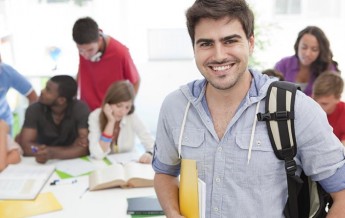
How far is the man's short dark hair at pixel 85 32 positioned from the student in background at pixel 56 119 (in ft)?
0.92

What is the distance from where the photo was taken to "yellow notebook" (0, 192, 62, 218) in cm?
178

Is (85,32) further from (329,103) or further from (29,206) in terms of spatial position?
(329,103)

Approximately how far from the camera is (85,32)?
103 inches

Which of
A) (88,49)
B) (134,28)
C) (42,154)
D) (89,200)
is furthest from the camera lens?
(134,28)

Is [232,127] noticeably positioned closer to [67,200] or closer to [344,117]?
[67,200]

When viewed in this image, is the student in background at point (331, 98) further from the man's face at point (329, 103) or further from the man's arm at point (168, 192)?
the man's arm at point (168, 192)

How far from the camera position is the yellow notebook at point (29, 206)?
5.83 ft

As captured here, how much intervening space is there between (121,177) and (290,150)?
115 centimetres

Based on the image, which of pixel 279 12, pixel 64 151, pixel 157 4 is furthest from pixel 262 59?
pixel 64 151

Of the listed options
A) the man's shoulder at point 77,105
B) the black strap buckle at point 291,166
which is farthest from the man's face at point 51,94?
the black strap buckle at point 291,166

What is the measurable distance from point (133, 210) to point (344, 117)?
1346mm

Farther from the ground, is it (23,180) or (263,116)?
(263,116)

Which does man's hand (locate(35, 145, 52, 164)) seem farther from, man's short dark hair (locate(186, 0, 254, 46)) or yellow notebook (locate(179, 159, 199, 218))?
man's short dark hair (locate(186, 0, 254, 46))

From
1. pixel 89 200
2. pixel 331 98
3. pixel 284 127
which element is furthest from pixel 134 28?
pixel 284 127
